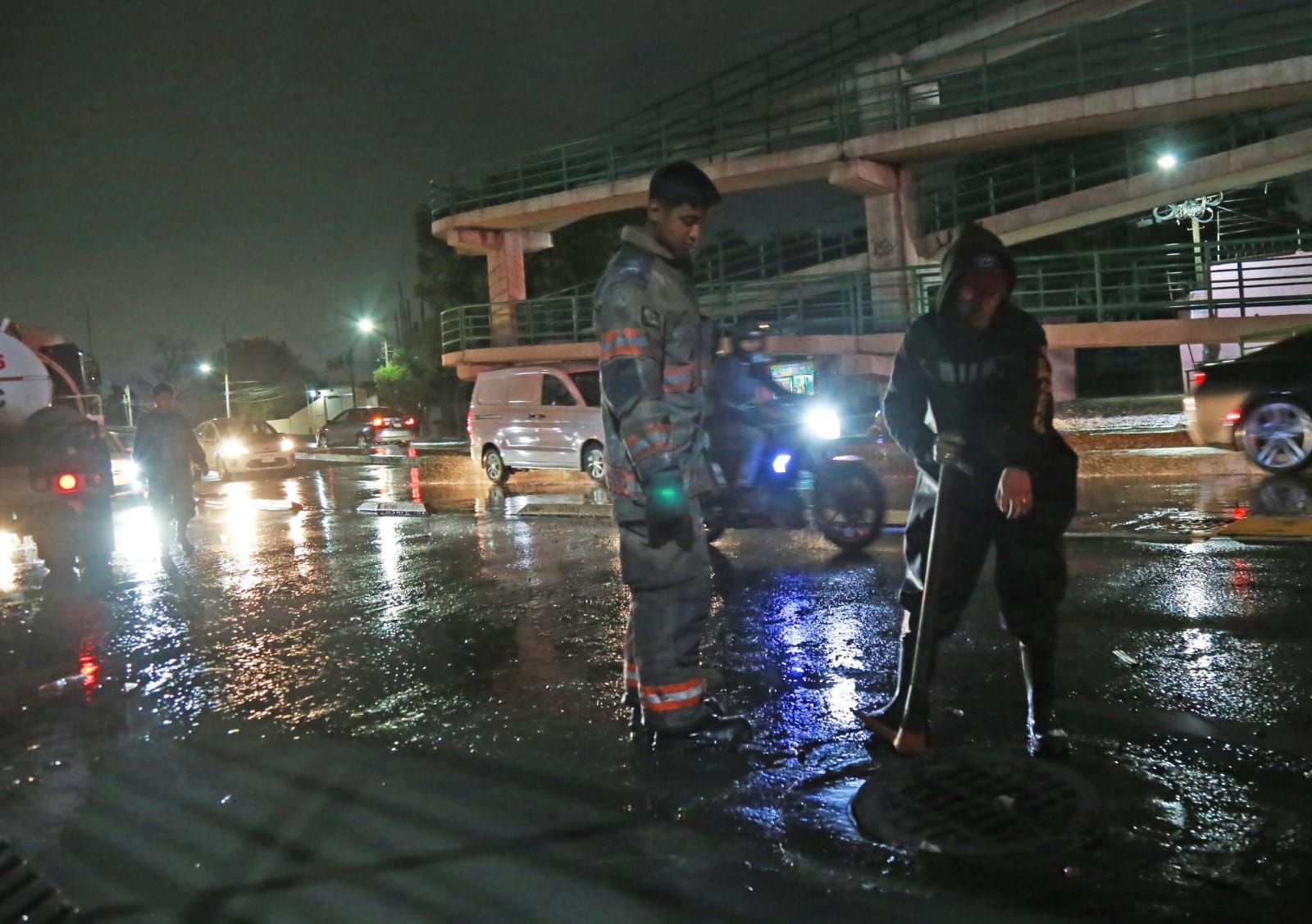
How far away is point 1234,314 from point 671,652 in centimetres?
1898

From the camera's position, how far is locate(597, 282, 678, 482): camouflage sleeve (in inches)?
156

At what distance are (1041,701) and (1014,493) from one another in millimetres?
795

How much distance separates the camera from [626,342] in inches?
157

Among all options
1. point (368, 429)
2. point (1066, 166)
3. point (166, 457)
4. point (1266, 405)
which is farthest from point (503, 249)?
point (1266, 405)

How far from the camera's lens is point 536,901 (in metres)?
3.04

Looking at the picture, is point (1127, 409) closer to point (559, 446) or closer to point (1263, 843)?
point (559, 446)

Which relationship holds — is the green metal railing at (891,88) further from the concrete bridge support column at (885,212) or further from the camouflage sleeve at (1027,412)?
the camouflage sleeve at (1027,412)

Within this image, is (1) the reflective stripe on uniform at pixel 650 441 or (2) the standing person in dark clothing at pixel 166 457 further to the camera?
(2) the standing person in dark clothing at pixel 166 457

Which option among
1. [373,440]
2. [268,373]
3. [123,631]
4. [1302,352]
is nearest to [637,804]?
[123,631]

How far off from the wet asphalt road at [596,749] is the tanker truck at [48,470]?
47cm

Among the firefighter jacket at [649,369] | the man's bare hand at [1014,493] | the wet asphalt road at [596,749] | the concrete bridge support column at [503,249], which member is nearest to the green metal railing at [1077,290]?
the concrete bridge support column at [503,249]

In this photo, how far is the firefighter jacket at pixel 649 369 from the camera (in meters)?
3.98

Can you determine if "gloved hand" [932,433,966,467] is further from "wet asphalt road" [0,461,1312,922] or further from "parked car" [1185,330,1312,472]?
"parked car" [1185,330,1312,472]

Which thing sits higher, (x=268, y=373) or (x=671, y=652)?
(x=268, y=373)
